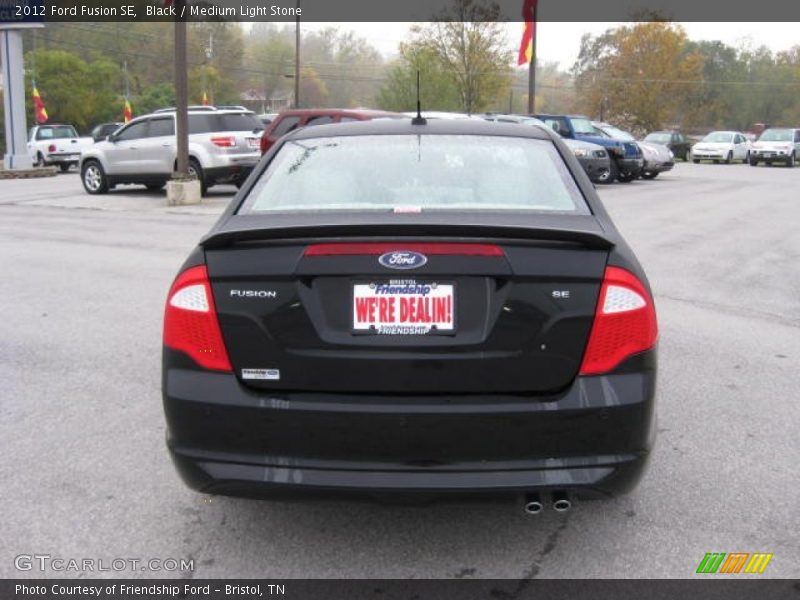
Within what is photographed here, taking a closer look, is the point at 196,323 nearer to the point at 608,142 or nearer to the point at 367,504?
the point at 367,504

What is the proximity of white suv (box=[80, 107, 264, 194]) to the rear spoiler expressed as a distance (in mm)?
14753

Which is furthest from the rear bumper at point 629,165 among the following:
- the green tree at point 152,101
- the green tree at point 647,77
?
the green tree at point 152,101

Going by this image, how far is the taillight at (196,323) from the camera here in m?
2.89

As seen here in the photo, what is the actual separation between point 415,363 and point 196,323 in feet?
2.64

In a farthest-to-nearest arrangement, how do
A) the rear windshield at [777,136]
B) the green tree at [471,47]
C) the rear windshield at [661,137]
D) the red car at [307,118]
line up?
the green tree at [471,47]
the rear windshield at [661,137]
the rear windshield at [777,136]
the red car at [307,118]

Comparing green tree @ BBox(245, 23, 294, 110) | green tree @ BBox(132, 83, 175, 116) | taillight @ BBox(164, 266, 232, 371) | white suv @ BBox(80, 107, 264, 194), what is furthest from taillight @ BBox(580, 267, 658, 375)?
green tree @ BBox(245, 23, 294, 110)

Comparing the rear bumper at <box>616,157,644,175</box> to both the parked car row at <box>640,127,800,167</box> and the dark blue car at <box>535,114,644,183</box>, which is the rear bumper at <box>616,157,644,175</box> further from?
the parked car row at <box>640,127,800,167</box>

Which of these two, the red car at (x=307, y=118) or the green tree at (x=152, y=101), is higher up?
the green tree at (x=152, y=101)

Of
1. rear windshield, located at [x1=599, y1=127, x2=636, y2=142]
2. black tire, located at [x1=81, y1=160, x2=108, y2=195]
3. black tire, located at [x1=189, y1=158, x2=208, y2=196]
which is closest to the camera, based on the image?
black tire, located at [x1=189, y1=158, x2=208, y2=196]

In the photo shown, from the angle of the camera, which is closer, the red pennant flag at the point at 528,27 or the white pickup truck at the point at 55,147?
the red pennant flag at the point at 528,27

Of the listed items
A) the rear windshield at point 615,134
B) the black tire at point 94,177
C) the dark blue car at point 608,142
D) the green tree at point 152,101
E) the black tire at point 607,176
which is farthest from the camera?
the green tree at point 152,101

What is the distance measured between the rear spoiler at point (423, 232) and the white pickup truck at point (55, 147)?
102 ft

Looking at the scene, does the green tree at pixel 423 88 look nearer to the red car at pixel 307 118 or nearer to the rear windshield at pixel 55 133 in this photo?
the rear windshield at pixel 55 133

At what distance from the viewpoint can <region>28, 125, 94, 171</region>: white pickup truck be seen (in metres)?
31.2
